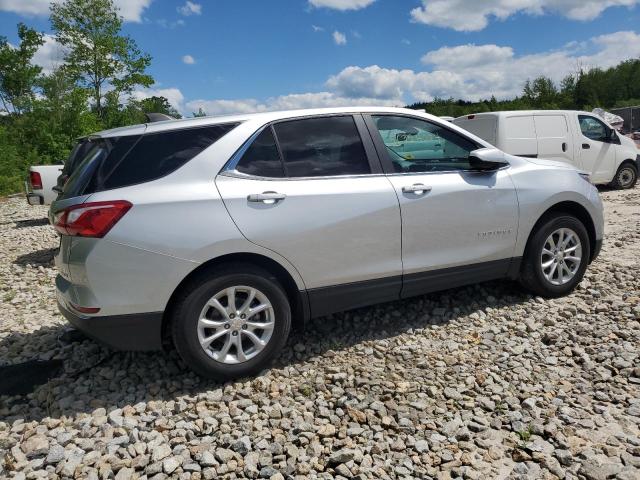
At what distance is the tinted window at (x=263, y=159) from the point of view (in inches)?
131

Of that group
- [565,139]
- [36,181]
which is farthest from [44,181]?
[565,139]

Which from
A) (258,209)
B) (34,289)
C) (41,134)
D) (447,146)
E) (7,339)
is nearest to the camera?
(258,209)

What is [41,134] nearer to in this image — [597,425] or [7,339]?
[7,339]

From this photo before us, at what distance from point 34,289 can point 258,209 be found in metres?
4.14

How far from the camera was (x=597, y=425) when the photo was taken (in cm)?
276

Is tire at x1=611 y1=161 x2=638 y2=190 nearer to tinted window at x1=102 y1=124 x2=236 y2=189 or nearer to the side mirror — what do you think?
the side mirror

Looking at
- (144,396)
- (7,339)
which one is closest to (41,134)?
(7,339)

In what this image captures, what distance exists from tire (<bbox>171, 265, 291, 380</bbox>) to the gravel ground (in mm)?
181

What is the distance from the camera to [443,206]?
383 cm

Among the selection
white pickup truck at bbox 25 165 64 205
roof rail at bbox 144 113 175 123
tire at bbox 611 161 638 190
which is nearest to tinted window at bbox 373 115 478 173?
roof rail at bbox 144 113 175 123

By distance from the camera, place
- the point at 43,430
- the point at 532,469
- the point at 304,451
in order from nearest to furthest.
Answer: the point at 532,469 → the point at 304,451 → the point at 43,430

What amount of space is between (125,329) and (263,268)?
0.93 meters

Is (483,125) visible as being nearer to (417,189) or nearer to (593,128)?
(593,128)

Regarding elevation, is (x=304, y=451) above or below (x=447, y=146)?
below
